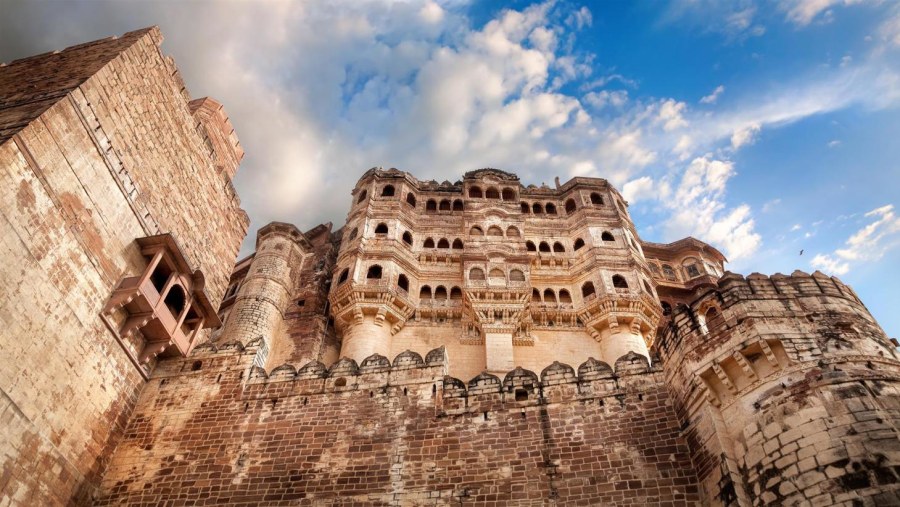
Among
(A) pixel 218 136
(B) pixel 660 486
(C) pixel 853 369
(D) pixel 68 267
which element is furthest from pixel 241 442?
(A) pixel 218 136

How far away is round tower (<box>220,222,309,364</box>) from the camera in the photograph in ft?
77.5

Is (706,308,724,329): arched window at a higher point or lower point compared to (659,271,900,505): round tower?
higher

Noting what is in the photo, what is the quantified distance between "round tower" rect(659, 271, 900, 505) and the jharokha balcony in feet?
32.5

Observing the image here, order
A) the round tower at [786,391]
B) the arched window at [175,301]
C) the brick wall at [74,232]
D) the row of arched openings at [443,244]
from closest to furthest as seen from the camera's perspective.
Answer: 1. the round tower at [786,391]
2. the brick wall at [74,232]
3. the arched window at [175,301]
4. the row of arched openings at [443,244]

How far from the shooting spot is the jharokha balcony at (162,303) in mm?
11789

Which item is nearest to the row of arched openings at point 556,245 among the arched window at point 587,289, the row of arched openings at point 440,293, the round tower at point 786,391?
the arched window at point 587,289

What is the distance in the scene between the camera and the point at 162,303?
12.4 meters

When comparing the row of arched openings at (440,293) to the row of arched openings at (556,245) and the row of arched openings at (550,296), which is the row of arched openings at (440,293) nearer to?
the row of arched openings at (550,296)

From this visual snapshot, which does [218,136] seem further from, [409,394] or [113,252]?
[409,394]

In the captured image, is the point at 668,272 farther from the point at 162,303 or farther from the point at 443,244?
the point at 162,303

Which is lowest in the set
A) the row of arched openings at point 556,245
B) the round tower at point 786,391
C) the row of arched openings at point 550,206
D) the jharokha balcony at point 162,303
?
the round tower at point 786,391

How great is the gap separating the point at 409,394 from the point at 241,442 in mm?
3233

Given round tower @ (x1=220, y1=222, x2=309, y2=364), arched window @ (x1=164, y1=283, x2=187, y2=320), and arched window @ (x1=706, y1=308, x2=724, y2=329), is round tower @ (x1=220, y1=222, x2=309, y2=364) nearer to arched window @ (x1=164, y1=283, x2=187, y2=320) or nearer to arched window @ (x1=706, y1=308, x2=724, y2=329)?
arched window @ (x1=164, y1=283, x2=187, y2=320)

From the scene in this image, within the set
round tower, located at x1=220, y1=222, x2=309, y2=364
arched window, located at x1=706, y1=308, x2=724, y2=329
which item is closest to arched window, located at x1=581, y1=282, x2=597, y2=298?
round tower, located at x1=220, y1=222, x2=309, y2=364
